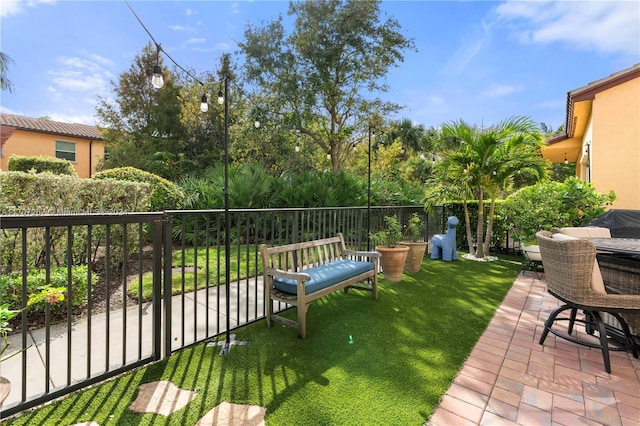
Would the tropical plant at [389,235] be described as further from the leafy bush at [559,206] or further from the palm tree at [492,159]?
the leafy bush at [559,206]

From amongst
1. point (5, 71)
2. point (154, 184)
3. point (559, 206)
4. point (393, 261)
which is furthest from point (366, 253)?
point (5, 71)

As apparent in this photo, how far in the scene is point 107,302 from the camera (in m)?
2.13

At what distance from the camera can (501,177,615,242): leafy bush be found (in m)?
5.50

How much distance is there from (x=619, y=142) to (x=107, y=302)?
358 inches

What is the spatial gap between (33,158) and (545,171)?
18.7 m

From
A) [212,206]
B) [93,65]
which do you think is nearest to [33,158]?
[93,65]

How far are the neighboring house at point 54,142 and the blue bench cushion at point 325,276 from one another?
68.3 feet

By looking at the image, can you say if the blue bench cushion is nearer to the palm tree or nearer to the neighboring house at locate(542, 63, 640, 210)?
the palm tree

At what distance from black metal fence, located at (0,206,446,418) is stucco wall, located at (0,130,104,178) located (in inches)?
707

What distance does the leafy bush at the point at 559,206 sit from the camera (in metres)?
5.50

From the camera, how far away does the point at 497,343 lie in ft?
9.55

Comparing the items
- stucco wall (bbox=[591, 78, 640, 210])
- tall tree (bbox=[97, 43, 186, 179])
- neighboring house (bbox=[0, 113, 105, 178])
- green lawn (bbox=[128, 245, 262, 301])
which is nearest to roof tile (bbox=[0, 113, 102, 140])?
neighboring house (bbox=[0, 113, 105, 178])

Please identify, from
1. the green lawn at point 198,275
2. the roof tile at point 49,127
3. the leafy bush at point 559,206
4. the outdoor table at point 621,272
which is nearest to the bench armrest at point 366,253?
the green lawn at point 198,275

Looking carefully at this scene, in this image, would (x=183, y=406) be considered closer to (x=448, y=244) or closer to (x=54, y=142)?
(x=448, y=244)
